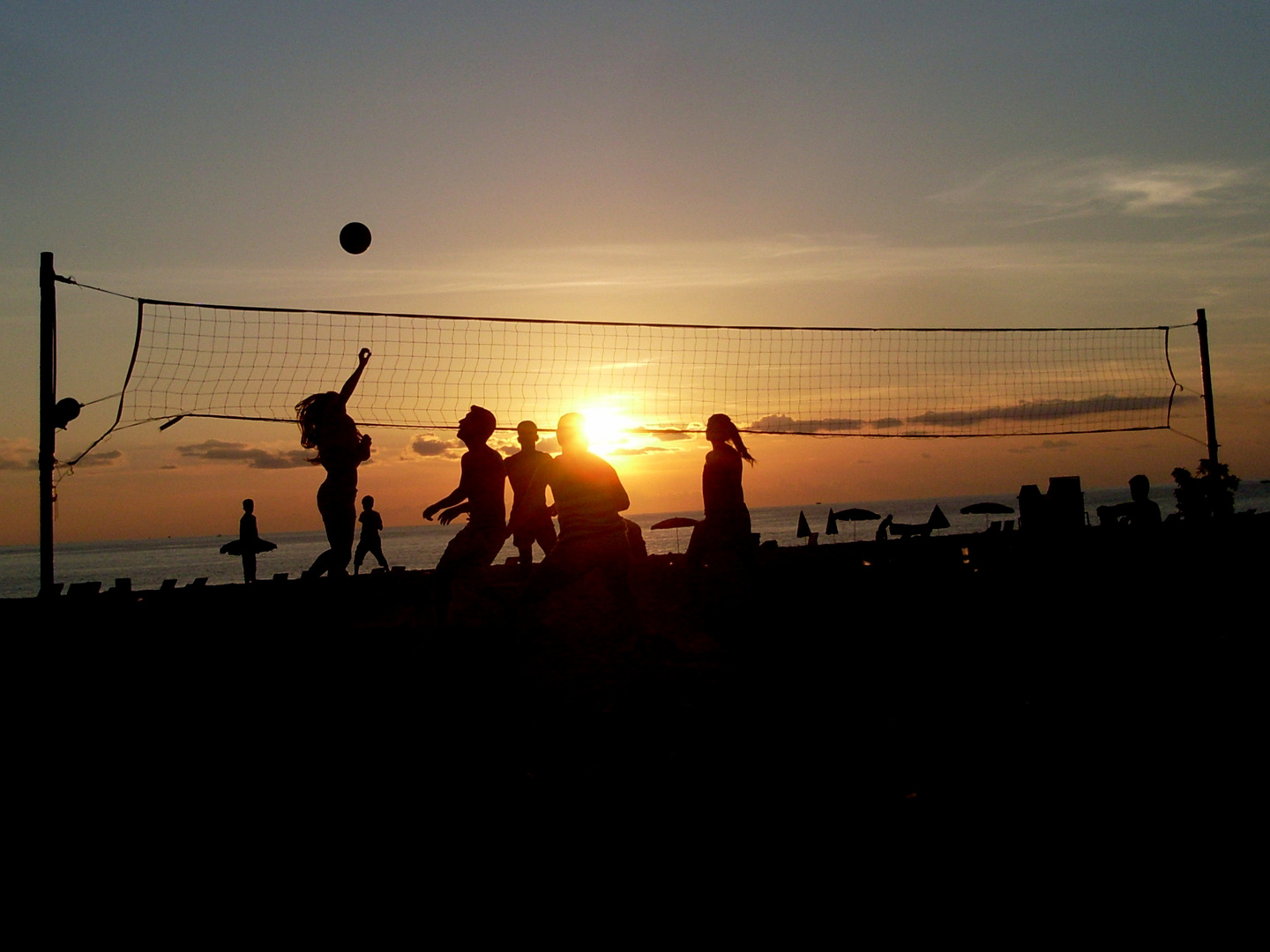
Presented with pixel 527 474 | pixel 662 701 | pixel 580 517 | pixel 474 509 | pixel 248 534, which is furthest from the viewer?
pixel 248 534

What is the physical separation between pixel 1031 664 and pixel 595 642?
10.1 feet

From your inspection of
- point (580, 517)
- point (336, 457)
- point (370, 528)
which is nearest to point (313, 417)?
point (336, 457)

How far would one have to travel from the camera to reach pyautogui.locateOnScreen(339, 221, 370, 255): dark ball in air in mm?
11484

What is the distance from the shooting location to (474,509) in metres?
7.70

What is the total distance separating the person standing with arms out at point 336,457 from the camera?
314 inches

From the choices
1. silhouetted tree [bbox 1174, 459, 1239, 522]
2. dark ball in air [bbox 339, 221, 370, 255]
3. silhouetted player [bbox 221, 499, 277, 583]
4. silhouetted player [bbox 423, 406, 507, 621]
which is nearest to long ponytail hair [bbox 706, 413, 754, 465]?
silhouetted player [bbox 423, 406, 507, 621]

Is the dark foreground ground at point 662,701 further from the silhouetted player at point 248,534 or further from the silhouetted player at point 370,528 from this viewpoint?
the silhouetted player at point 370,528

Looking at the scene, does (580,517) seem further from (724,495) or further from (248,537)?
(248,537)

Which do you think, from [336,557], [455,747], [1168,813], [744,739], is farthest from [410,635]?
[1168,813]

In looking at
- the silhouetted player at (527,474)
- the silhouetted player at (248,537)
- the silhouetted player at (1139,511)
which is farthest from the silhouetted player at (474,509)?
the silhouetted player at (248,537)

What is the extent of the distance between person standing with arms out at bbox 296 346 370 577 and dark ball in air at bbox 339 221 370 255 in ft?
12.0

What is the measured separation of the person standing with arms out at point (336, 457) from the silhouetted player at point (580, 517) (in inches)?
78.1

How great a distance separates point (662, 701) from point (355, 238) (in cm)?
791

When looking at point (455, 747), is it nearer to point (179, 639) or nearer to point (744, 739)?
point (744, 739)
